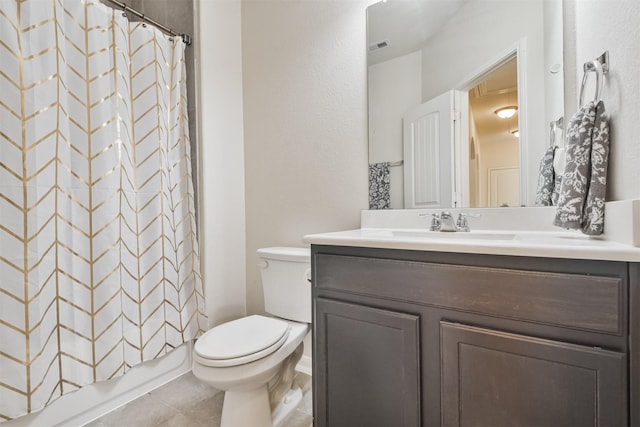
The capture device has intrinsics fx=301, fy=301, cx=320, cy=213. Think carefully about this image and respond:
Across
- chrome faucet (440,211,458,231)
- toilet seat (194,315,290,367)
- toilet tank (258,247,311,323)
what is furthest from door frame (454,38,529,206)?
toilet seat (194,315,290,367)

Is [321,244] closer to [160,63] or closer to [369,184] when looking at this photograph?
→ [369,184]

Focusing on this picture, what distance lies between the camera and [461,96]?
1369 mm

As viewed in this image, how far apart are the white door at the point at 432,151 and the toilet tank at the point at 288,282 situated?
625 mm

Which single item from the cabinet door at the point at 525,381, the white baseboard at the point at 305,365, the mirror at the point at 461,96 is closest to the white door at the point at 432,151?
the mirror at the point at 461,96

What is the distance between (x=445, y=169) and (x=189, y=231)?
1.42 m

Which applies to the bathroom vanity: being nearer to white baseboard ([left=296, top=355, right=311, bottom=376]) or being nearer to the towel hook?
the towel hook

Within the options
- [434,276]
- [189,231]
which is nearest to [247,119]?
[189,231]

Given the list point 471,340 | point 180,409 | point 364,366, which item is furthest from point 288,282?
point 471,340

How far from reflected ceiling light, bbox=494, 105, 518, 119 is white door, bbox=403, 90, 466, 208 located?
0.52ft

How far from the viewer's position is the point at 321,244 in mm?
1070

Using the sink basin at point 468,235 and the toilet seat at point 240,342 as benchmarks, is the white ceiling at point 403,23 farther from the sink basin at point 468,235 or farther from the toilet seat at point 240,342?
the toilet seat at point 240,342

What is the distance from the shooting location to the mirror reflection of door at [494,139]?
125 cm

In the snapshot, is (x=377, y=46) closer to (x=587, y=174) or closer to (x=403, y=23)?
(x=403, y=23)

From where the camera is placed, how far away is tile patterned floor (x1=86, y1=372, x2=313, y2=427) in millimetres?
1359
